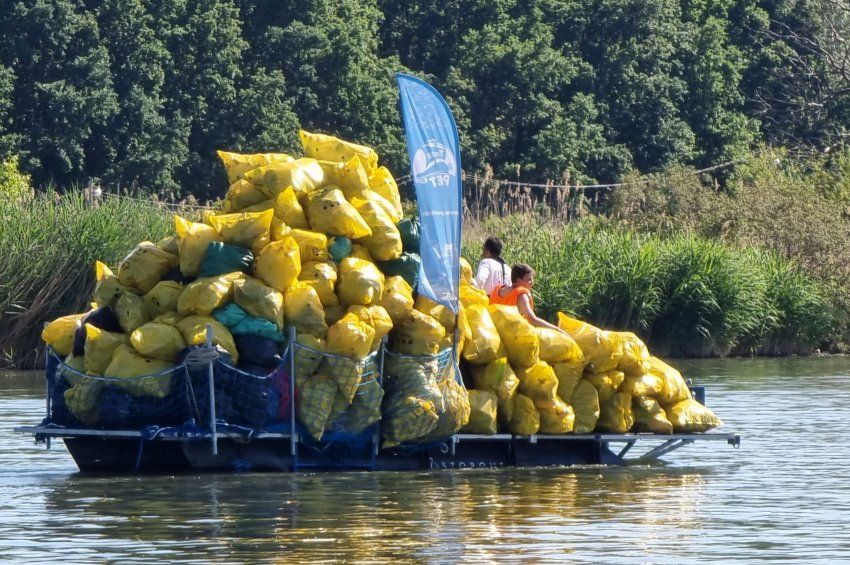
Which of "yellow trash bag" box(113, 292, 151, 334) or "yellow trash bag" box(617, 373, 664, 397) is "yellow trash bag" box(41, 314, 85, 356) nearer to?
"yellow trash bag" box(113, 292, 151, 334)

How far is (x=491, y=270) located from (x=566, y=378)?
1382mm

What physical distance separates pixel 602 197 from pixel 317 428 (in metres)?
37.5

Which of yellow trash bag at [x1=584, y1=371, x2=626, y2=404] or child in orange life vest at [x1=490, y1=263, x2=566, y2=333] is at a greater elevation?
child in orange life vest at [x1=490, y1=263, x2=566, y2=333]

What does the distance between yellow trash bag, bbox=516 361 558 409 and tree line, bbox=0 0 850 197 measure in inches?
1178

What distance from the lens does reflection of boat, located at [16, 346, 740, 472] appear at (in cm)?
1426

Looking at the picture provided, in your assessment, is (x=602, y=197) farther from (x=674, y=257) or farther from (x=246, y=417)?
(x=246, y=417)

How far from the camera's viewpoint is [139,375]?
14.2m

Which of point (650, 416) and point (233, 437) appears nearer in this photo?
point (233, 437)

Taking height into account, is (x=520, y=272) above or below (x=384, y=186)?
below

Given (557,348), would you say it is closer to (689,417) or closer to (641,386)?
(641,386)

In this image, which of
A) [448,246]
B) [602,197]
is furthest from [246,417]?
[602,197]

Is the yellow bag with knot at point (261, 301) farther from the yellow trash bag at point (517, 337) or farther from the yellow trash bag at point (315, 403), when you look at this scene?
the yellow trash bag at point (517, 337)

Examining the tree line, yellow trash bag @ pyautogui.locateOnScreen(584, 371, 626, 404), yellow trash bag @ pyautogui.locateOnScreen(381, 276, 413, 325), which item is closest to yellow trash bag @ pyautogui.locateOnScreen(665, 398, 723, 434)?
yellow trash bag @ pyautogui.locateOnScreen(584, 371, 626, 404)

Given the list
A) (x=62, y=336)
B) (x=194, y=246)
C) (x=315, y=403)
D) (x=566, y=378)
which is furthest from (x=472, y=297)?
(x=62, y=336)
